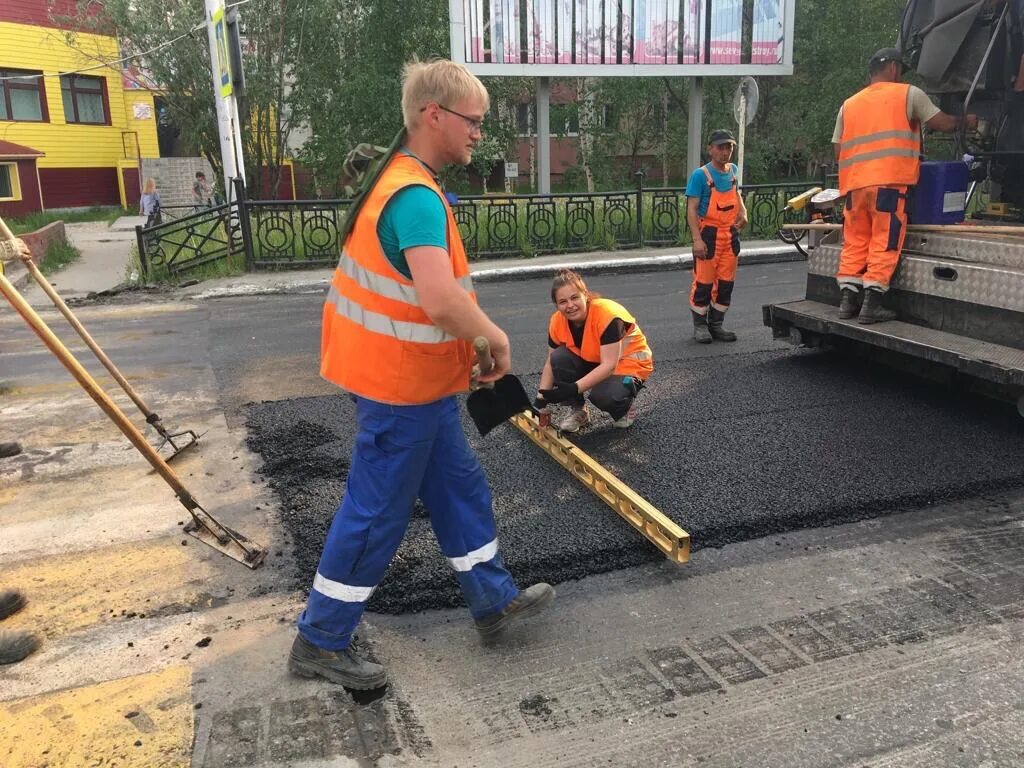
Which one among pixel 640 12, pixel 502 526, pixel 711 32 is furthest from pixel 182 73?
pixel 502 526

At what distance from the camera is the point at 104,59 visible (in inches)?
907

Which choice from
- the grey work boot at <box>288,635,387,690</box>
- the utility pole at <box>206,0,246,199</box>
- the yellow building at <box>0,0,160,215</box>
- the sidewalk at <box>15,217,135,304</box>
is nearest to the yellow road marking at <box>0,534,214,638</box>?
the grey work boot at <box>288,635,387,690</box>

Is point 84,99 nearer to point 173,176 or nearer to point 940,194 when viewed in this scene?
point 173,176

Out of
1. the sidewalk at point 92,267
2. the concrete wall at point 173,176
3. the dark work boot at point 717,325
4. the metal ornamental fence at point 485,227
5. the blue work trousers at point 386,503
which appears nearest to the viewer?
the blue work trousers at point 386,503

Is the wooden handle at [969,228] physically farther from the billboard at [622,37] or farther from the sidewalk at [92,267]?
the billboard at [622,37]

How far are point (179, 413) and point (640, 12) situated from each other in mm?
12805

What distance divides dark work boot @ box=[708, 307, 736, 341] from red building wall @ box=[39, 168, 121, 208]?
25432mm

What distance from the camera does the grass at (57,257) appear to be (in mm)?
13207

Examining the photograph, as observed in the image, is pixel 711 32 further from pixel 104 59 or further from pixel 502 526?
pixel 104 59

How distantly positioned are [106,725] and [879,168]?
16.1ft

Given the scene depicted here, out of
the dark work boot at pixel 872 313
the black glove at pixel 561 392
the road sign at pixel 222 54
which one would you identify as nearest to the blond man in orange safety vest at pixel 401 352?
the black glove at pixel 561 392

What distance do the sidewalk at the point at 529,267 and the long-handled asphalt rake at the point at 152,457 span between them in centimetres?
775

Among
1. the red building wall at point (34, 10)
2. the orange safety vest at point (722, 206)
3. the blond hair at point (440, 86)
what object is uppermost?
the red building wall at point (34, 10)

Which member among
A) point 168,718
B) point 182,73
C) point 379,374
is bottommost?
point 168,718
